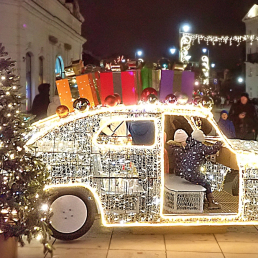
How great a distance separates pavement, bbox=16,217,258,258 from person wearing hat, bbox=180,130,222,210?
1.50ft

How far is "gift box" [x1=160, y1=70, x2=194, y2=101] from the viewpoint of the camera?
19.2 ft

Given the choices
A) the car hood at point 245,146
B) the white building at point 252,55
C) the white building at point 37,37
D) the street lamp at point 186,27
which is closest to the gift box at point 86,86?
the car hood at point 245,146

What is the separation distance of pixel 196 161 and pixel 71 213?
5.99 ft

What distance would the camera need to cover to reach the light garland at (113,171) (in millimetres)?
5383

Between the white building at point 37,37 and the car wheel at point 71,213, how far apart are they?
24.3 ft

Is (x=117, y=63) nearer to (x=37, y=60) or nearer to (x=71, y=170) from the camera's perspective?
(x=71, y=170)

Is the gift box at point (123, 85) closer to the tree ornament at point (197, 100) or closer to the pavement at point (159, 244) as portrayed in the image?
the tree ornament at point (197, 100)

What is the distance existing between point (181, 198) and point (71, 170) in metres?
1.43

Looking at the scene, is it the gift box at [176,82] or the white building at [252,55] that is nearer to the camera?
the gift box at [176,82]

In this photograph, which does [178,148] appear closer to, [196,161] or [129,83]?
[196,161]

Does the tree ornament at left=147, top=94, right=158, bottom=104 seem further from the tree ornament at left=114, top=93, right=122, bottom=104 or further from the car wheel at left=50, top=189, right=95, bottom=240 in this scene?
the car wheel at left=50, top=189, right=95, bottom=240

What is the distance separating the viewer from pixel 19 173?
4.39m

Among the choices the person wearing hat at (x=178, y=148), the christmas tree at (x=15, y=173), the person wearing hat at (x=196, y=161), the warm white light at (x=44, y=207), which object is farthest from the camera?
the person wearing hat at (x=178, y=148)

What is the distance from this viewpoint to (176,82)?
232 inches
